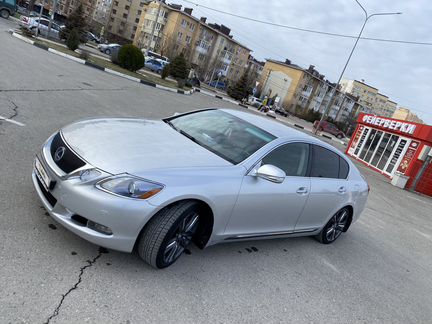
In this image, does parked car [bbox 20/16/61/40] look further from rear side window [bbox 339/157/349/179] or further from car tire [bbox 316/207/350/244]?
car tire [bbox 316/207/350/244]

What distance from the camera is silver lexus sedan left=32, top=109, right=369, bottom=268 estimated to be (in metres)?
3.05

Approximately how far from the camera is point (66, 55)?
65.6 ft

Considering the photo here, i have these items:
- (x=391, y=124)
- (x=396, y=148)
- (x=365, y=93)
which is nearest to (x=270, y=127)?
(x=396, y=148)

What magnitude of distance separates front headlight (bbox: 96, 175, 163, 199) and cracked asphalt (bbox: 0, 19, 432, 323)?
27.5 inches

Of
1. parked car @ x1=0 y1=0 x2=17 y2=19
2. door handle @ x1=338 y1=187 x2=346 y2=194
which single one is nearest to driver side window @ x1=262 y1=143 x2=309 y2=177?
door handle @ x1=338 y1=187 x2=346 y2=194

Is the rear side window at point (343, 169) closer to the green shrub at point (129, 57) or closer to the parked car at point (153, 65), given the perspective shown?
the green shrub at point (129, 57)

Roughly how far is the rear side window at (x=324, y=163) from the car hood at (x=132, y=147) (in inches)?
60.2

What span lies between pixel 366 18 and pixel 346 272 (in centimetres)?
3068

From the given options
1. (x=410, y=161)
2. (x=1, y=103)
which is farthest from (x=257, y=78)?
(x=1, y=103)

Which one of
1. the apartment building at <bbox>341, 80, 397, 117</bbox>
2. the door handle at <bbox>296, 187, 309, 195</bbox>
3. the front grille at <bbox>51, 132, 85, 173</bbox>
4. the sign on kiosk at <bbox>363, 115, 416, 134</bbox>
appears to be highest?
the apartment building at <bbox>341, 80, 397, 117</bbox>

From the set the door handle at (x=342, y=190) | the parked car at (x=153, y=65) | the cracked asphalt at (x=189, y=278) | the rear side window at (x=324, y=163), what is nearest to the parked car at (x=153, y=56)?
the parked car at (x=153, y=65)

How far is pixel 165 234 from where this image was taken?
3.17m

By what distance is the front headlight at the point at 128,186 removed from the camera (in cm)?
302

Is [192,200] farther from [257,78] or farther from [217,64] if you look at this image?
[257,78]
